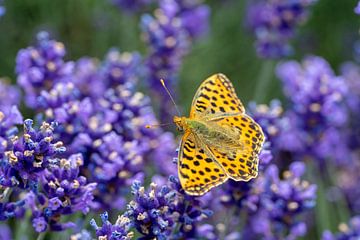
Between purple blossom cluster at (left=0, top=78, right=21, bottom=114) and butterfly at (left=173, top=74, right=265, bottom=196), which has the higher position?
purple blossom cluster at (left=0, top=78, right=21, bottom=114)

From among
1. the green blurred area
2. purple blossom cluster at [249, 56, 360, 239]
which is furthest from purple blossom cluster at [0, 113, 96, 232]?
the green blurred area

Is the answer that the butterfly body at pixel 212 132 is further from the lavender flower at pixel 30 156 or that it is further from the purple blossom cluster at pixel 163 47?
the purple blossom cluster at pixel 163 47

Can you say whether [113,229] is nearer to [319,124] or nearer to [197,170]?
[197,170]

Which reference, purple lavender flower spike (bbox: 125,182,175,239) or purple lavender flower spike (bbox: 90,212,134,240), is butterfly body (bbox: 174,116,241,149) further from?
purple lavender flower spike (bbox: 90,212,134,240)

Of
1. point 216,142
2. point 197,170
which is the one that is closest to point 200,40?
point 216,142

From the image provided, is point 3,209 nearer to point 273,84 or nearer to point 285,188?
point 285,188
